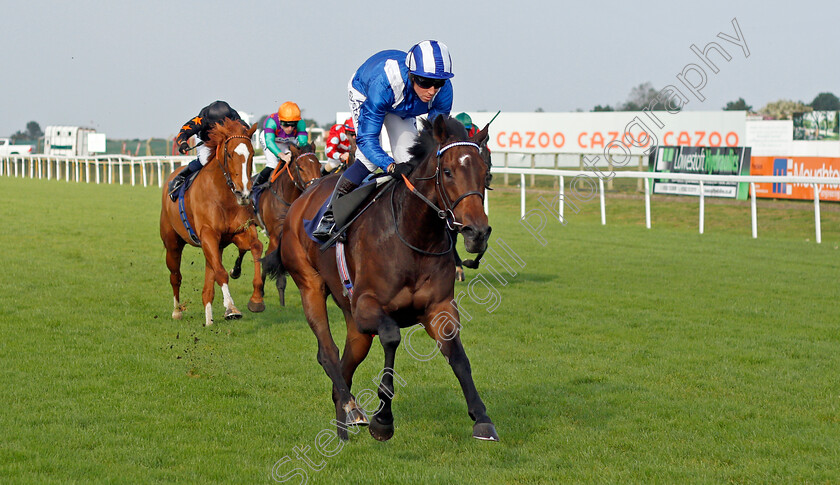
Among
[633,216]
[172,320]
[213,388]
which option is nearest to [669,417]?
[213,388]

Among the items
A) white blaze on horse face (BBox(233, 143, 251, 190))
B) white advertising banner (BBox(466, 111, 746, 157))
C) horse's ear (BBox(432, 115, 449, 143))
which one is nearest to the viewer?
horse's ear (BBox(432, 115, 449, 143))

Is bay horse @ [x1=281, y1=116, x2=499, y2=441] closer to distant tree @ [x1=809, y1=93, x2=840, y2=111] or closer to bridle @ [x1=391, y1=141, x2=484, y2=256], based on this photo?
bridle @ [x1=391, y1=141, x2=484, y2=256]

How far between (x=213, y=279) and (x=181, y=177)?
4.67ft

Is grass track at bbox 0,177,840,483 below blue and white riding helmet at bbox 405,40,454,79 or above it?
below

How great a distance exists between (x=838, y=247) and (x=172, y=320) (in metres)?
11.4

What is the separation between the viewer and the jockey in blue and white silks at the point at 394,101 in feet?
14.5

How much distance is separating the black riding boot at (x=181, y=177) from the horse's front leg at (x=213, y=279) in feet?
2.48

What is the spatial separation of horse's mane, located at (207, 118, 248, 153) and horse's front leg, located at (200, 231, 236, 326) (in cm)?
96

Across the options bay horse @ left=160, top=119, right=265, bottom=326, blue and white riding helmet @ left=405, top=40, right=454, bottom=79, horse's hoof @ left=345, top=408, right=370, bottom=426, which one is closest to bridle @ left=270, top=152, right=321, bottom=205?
bay horse @ left=160, top=119, right=265, bottom=326

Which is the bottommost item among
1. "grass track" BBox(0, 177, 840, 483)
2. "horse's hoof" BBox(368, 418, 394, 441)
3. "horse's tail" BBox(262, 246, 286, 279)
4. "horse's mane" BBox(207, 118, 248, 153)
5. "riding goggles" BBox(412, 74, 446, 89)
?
"grass track" BBox(0, 177, 840, 483)

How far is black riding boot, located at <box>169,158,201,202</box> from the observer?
891 centimetres

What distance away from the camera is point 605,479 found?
3982 millimetres

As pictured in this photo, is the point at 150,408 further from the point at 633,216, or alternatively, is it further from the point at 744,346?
the point at 633,216

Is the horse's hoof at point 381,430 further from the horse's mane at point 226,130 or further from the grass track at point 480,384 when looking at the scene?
the horse's mane at point 226,130
